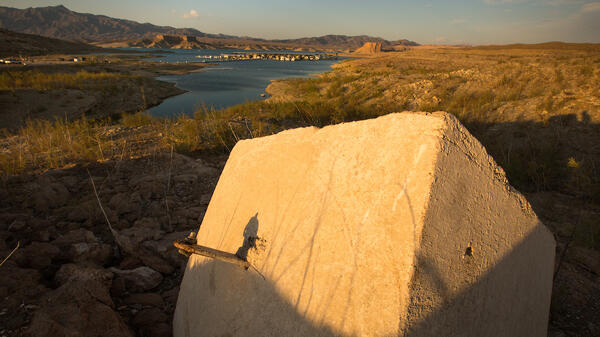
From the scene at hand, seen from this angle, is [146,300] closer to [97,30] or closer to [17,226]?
[17,226]

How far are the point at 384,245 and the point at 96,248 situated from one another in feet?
7.54

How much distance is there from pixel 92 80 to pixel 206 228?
19.8m

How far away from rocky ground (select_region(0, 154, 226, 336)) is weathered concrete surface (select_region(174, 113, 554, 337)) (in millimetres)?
510

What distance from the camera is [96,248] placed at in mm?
2090

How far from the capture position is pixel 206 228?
1633 mm

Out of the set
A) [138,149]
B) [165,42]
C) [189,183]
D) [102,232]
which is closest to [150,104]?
[138,149]

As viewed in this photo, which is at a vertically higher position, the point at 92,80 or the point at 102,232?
the point at 92,80

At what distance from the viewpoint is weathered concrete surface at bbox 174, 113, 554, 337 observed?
811 mm

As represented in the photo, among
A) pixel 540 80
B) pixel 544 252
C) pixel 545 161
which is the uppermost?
pixel 540 80

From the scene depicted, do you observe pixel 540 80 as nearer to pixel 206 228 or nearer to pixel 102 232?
pixel 206 228

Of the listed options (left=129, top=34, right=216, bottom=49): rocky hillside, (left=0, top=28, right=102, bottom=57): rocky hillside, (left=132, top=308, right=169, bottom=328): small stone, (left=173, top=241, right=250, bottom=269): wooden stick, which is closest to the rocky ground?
(left=132, top=308, right=169, bottom=328): small stone

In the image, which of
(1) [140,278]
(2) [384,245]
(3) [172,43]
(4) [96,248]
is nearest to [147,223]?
(4) [96,248]

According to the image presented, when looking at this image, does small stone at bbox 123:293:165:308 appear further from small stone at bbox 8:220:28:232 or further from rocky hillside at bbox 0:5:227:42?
rocky hillside at bbox 0:5:227:42

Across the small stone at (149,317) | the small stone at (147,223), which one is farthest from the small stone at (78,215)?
the small stone at (149,317)
